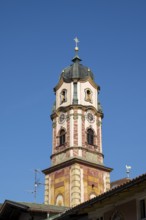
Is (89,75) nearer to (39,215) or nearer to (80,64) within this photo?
(80,64)

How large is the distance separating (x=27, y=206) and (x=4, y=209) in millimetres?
3268

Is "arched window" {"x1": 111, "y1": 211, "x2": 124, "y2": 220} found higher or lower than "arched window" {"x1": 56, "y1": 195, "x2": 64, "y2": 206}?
lower

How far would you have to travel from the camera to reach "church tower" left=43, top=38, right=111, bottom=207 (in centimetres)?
5422

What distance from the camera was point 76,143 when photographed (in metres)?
56.6

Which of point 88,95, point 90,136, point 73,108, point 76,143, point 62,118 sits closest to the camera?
point 76,143

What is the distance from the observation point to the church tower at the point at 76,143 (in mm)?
54219

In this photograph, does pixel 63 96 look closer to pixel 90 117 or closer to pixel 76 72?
pixel 76 72

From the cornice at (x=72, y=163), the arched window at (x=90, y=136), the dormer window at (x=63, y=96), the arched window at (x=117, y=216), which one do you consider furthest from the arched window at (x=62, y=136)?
the arched window at (x=117, y=216)

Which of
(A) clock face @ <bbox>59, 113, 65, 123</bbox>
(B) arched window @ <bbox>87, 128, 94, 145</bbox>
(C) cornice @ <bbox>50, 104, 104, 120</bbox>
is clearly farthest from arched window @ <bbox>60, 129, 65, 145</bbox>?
(B) arched window @ <bbox>87, 128, 94, 145</bbox>

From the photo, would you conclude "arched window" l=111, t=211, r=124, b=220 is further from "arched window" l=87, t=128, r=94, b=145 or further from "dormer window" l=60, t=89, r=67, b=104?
"dormer window" l=60, t=89, r=67, b=104

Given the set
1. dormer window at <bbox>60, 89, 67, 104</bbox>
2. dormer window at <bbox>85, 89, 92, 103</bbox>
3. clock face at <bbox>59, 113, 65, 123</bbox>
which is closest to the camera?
clock face at <bbox>59, 113, 65, 123</bbox>

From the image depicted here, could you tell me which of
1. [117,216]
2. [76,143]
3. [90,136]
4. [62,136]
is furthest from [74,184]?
[117,216]

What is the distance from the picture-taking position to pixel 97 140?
194ft

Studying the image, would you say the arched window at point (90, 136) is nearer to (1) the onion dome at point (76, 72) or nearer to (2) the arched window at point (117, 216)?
(1) the onion dome at point (76, 72)
